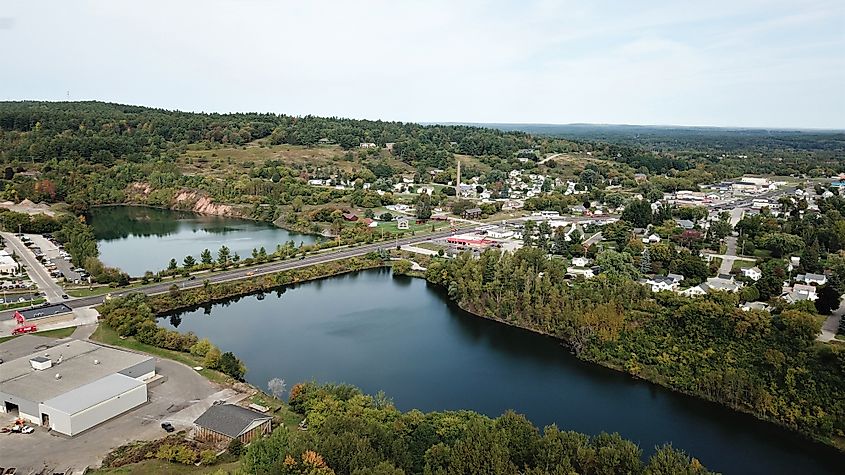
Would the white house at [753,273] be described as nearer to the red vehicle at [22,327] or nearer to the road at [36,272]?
the red vehicle at [22,327]

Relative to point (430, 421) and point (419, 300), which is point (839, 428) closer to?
point (430, 421)

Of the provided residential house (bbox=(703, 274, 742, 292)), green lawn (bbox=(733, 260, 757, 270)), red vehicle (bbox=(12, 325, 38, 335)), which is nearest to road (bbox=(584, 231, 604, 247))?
green lawn (bbox=(733, 260, 757, 270))

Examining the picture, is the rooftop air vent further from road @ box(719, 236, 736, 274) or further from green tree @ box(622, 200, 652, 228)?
green tree @ box(622, 200, 652, 228)

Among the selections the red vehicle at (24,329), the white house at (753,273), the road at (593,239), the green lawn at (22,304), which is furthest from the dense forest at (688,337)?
the green lawn at (22,304)

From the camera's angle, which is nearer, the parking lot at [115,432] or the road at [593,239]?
the parking lot at [115,432]

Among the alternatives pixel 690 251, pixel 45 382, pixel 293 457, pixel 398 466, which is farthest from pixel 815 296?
pixel 45 382

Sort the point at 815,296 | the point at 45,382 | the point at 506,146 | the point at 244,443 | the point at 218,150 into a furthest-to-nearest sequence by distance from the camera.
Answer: the point at 506,146 < the point at 218,150 < the point at 815,296 < the point at 45,382 < the point at 244,443

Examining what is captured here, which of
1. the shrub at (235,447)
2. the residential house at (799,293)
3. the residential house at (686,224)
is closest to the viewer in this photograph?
the shrub at (235,447)
